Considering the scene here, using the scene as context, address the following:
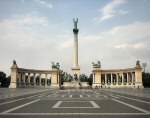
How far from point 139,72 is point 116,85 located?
45.0 ft

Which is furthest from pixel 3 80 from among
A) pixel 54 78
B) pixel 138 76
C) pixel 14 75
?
pixel 138 76

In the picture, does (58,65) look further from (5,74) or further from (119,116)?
(119,116)

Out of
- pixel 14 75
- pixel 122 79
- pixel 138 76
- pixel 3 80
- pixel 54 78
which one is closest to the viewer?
pixel 138 76

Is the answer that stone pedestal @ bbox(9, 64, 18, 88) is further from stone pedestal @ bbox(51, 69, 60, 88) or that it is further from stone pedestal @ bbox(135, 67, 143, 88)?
stone pedestal @ bbox(135, 67, 143, 88)

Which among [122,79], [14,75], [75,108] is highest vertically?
[14,75]

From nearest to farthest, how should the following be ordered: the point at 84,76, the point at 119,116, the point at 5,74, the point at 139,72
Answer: the point at 119,116 → the point at 139,72 → the point at 5,74 → the point at 84,76

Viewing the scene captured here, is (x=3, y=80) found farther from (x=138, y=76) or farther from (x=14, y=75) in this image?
(x=138, y=76)

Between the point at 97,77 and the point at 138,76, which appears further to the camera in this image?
the point at 97,77

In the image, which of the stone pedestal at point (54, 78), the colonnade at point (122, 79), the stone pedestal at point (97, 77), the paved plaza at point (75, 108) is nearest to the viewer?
the paved plaza at point (75, 108)

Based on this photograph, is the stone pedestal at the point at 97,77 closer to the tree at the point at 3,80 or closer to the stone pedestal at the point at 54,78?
the stone pedestal at the point at 54,78

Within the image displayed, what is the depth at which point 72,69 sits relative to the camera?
355 ft

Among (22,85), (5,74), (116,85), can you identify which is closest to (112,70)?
(116,85)

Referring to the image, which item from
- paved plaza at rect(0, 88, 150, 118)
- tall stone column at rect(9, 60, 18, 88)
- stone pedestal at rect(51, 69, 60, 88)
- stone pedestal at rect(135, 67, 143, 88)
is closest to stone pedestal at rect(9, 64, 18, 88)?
tall stone column at rect(9, 60, 18, 88)

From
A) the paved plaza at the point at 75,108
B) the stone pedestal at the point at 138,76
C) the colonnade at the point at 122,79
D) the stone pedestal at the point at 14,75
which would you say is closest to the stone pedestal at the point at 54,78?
the stone pedestal at the point at 14,75
